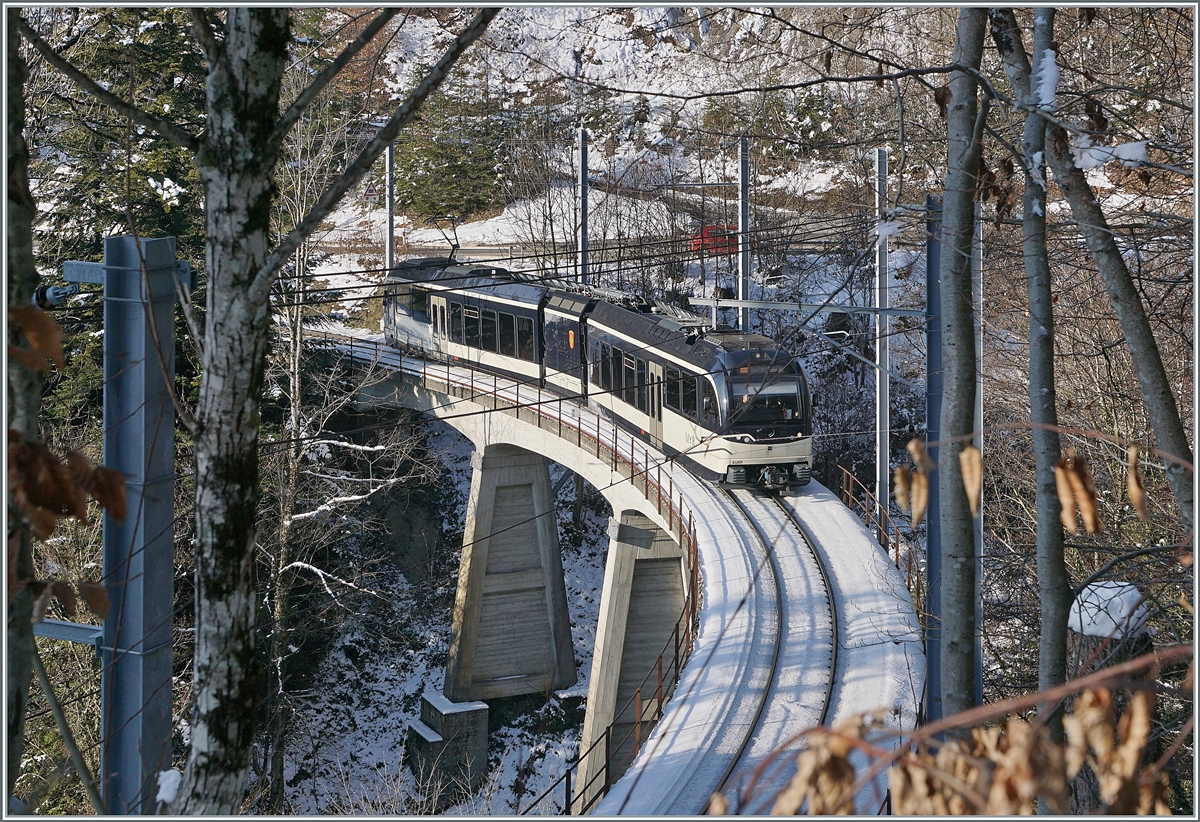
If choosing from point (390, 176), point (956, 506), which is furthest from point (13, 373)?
point (390, 176)

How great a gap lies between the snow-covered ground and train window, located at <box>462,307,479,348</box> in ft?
26.6

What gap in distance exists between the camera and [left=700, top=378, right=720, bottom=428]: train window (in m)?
18.0

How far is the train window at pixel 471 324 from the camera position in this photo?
89.4ft

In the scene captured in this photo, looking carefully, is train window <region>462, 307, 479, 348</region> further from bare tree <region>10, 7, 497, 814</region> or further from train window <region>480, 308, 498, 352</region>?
bare tree <region>10, 7, 497, 814</region>

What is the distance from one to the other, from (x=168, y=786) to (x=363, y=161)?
2.86m

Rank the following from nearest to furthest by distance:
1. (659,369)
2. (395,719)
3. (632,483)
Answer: (659,369) < (632,483) < (395,719)

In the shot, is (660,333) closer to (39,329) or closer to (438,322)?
(438,322)

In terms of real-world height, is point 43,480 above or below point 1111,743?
above

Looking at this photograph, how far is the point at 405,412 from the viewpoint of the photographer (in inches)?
1329

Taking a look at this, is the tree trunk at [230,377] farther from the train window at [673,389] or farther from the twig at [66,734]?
the train window at [673,389]

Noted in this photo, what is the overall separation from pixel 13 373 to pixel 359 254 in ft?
152

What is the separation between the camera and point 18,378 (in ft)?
12.5

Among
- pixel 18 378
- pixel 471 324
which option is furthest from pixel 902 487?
pixel 471 324

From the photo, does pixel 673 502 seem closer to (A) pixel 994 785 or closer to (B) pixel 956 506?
(B) pixel 956 506
